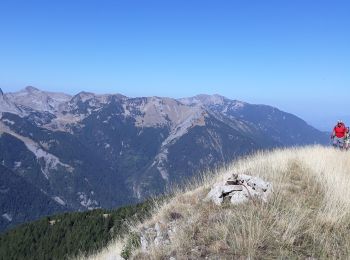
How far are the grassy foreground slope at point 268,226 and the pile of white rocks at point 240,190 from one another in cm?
28

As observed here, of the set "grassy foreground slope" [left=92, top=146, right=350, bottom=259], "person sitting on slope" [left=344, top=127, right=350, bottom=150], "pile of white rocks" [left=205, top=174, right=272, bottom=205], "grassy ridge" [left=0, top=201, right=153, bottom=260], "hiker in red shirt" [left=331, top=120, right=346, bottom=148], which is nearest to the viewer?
"grassy foreground slope" [left=92, top=146, right=350, bottom=259]

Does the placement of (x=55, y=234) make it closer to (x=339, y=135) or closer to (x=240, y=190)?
(x=339, y=135)

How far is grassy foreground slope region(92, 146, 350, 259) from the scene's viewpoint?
358 inches

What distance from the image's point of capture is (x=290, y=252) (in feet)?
29.2

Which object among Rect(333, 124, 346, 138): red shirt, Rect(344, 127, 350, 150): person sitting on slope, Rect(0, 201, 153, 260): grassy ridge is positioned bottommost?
Rect(0, 201, 153, 260): grassy ridge

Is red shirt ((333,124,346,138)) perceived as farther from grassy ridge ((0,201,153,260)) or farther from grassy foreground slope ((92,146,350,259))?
grassy ridge ((0,201,153,260))

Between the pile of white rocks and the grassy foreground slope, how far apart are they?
0.28m

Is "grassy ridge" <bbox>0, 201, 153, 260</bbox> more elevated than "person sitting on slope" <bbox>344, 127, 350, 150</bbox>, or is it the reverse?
"person sitting on slope" <bbox>344, 127, 350, 150</bbox>

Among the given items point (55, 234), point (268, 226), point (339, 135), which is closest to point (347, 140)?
point (339, 135)

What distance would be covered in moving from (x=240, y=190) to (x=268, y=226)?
2.82 m

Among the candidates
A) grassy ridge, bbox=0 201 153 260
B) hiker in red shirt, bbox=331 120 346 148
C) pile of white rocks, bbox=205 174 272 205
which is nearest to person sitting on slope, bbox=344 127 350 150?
hiker in red shirt, bbox=331 120 346 148

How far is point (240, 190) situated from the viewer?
12562mm

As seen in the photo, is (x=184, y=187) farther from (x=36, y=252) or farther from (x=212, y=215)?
(x=36, y=252)

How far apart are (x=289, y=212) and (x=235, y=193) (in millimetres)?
1983
